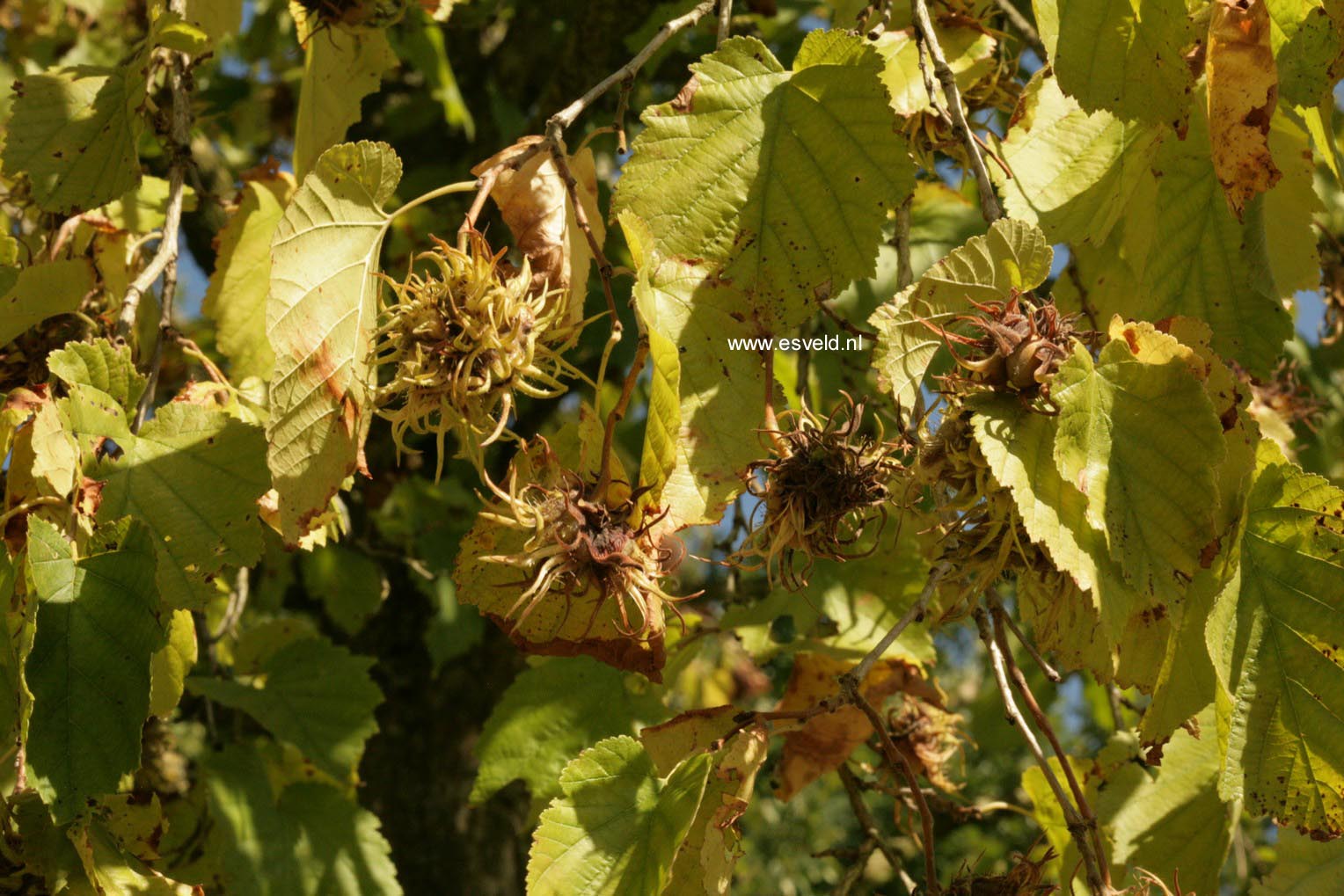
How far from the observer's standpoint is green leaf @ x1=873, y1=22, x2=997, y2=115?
1523mm

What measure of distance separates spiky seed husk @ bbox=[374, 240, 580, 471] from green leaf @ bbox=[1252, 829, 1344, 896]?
1.11 meters

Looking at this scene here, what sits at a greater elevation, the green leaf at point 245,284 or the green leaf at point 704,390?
the green leaf at point 704,390

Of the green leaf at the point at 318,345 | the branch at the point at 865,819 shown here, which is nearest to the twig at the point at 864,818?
the branch at the point at 865,819

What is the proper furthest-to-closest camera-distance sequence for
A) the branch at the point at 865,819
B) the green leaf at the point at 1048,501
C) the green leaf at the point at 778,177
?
the branch at the point at 865,819 < the green leaf at the point at 778,177 < the green leaf at the point at 1048,501

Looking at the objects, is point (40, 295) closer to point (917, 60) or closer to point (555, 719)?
point (555, 719)

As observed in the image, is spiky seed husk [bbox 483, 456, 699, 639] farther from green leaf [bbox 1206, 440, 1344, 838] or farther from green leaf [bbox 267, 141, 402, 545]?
green leaf [bbox 1206, 440, 1344, 838]

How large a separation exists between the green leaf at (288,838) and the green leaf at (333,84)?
974mm

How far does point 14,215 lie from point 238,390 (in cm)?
91

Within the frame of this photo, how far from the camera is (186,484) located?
4.24 ft

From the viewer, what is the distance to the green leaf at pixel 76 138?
1.51 meters

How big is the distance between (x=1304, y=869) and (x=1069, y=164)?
92cm

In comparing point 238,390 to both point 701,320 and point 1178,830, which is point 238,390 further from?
point 1178,830

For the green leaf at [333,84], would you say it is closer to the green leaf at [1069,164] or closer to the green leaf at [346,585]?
the green leaf at [1069,164]

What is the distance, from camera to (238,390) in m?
1.61
